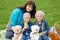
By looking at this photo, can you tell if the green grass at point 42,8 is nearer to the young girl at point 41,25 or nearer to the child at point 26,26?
the child at point 26,26

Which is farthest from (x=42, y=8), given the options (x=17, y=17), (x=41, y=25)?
(x=41, y=25)

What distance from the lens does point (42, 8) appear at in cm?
1000

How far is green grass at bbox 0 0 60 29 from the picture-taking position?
864 cm

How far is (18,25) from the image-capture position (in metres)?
6.00

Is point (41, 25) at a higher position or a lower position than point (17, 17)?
lower

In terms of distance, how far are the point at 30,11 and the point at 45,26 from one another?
45cm

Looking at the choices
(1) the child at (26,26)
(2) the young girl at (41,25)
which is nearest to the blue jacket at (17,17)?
(1) the child at (26,26)

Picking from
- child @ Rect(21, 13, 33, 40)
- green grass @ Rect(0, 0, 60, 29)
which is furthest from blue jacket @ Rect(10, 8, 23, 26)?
green grass @ Rect(0, 0, 60, 29)

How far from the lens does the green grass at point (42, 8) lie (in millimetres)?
8637

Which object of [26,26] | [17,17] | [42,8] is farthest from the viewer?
[42,8]

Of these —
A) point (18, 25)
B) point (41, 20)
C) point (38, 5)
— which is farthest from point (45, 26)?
point (38, 5)

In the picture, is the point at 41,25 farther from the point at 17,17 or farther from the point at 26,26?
the point at 17,17

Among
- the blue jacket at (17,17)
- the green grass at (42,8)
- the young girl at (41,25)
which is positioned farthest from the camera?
the green grass at (42,8)

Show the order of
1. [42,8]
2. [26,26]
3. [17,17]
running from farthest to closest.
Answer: [42,8], [17,17], [26,26]
